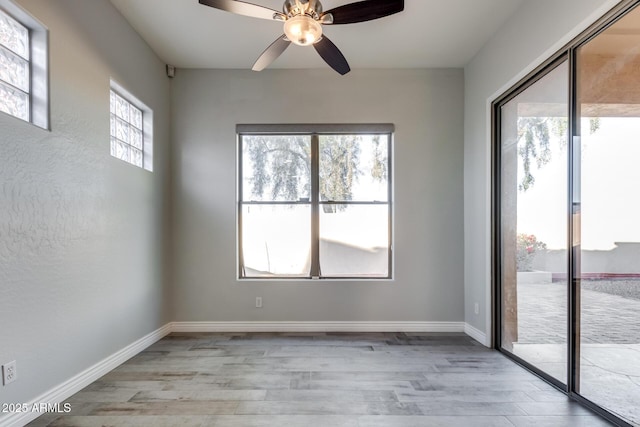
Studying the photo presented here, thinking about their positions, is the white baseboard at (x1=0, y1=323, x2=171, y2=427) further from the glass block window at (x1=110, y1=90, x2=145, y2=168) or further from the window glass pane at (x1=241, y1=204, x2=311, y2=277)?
the glass block window at (x1=110, y1=90, x2=145, y2=168)

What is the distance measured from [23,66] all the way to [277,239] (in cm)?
266

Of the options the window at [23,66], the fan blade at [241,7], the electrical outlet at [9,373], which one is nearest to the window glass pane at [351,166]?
the fan blade at [241,7]

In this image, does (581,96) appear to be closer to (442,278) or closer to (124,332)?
(442,278)

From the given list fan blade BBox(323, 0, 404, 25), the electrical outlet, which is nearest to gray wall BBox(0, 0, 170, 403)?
the electrical outlet

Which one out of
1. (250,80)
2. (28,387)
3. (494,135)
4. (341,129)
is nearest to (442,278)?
(494,135)

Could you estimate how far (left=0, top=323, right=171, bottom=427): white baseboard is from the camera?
2008mm

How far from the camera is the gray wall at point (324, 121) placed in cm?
397

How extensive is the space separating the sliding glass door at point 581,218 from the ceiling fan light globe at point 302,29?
1776 mm

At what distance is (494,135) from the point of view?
342cm

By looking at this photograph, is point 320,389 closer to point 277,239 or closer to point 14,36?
point 277,239

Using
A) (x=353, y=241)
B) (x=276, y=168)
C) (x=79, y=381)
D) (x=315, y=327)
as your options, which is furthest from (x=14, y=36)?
(x=315, y=327)

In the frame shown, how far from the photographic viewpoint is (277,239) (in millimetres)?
4074

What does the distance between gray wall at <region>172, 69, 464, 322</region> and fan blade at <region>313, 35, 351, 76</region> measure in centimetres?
111

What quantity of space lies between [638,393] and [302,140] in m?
3.48
